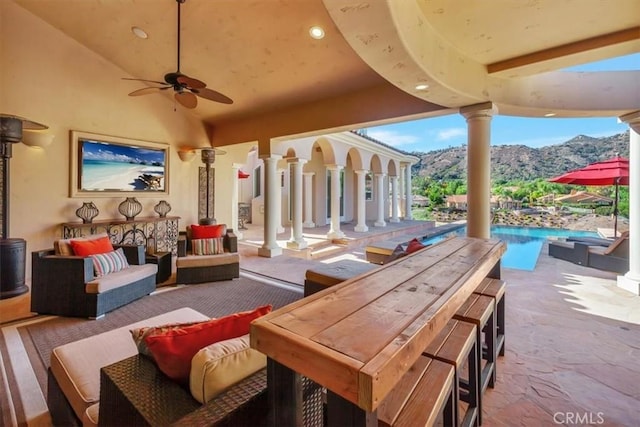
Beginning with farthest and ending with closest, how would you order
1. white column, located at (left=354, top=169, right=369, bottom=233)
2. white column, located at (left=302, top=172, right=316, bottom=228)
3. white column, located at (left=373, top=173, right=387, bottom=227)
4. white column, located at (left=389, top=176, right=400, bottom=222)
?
white column, located at (left=389, top=176, right=400, bottom=222) → white column, located at (left=373, top=173, right=387, bottom=227) → white column, located at (left=302, top=172, right=316, bottom=228) → white column, located at (left=354, top=169, right=369, bottom=233)

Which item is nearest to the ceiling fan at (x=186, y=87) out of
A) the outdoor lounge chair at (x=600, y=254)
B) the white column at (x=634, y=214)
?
the white column at (x=634, y=214)

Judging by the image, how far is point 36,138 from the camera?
164 inches

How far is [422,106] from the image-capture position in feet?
12.2

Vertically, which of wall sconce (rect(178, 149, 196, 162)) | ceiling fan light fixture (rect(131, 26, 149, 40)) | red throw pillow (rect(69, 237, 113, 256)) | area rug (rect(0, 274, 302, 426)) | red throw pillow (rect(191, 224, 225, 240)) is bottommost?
area rug (rect(0, 274, 302, 426))

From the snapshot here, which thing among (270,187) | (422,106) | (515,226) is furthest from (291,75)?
(515,226)

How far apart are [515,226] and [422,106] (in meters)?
9.97

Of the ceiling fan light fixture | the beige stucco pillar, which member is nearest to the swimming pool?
the beige stucco pillar

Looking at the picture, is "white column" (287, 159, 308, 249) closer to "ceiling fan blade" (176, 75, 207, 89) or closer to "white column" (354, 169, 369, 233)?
"white column" (354, 169, 369, 233)

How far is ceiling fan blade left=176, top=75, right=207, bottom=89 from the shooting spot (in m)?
2.87

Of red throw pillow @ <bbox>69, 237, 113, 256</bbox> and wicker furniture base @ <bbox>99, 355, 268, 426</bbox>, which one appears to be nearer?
wicker furniture base @ <bbox>99, 355, 268, 426</bbox>

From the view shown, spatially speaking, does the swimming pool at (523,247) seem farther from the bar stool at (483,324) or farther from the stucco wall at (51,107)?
the stucco wall at (51,107)

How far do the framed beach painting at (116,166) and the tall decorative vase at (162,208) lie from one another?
9.6 inches

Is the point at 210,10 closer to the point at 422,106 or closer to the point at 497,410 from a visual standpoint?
the point at 422,106

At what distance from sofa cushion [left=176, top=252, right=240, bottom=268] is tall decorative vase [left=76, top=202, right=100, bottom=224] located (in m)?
1.97
